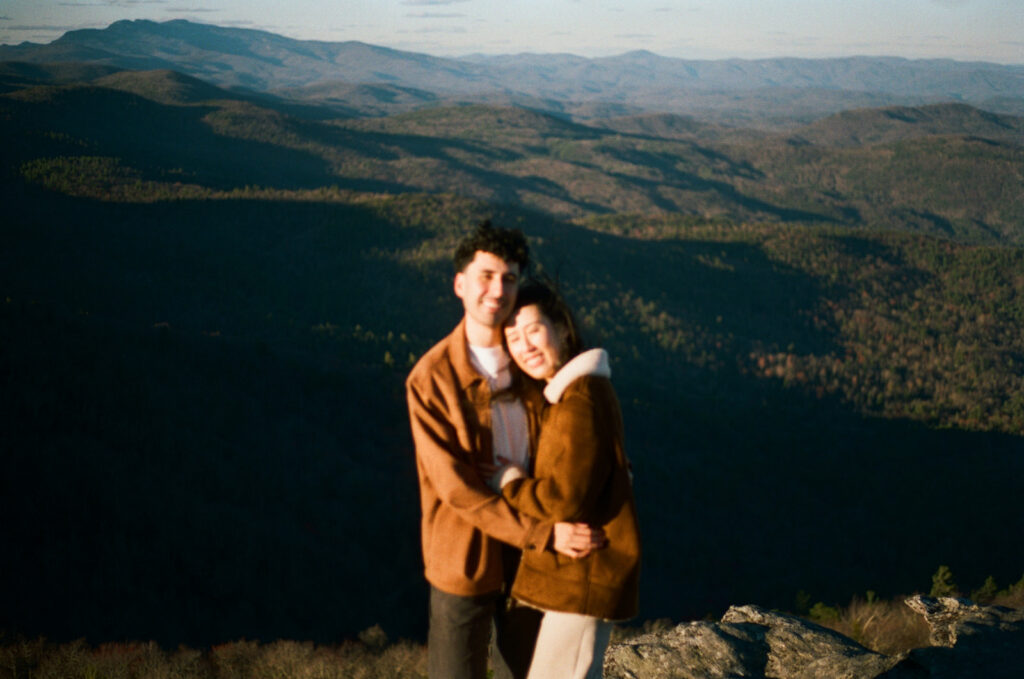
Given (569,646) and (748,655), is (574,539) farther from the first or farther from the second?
(748,655)

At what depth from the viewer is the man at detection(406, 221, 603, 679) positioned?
4379 millimetres

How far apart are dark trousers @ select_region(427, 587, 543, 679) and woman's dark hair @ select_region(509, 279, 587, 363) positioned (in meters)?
1.77

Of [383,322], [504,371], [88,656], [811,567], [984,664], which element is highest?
[504,371]

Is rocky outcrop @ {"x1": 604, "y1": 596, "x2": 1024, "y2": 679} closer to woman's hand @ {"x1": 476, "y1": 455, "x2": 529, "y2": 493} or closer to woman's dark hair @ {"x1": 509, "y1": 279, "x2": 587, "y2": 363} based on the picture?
woman's hand @ {"x1": 476, "y1": 455, "x2": 529, "y2": 493}

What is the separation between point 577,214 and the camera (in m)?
200

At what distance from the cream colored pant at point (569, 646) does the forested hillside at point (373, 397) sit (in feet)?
52.2

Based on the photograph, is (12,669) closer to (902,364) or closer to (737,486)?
(737,486)

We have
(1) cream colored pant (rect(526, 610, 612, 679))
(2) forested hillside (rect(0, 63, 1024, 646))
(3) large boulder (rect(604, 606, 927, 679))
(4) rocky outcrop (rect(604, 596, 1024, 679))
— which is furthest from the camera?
Answer: (2) forested hillside (rect(0, 63, 1024, 646))

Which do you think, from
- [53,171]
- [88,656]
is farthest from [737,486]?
A: [53,171]

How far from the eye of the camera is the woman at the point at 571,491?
420 cm

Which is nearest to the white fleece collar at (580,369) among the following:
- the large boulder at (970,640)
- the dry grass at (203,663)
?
the large boulder at (970,640)

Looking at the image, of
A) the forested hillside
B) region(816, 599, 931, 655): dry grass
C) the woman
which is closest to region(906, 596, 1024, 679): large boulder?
region(816, 599, 931, 655): dry grass

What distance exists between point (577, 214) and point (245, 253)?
413ft

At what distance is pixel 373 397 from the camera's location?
159ft
